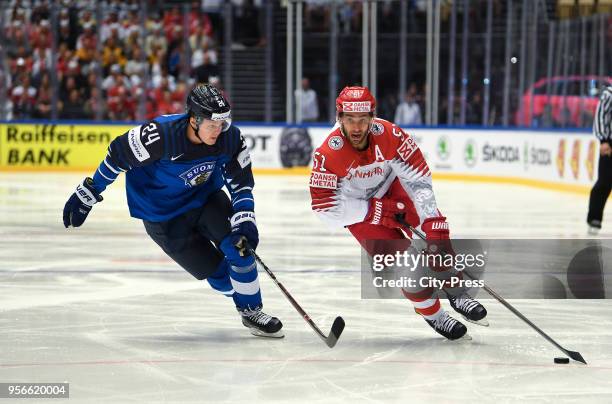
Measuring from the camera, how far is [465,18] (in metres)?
17.3

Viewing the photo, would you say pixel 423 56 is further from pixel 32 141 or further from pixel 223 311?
pixel 223 311

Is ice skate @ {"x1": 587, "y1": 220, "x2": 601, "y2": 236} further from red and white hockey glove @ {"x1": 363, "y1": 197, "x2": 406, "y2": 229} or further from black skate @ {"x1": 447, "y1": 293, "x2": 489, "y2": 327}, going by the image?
red and white hockey glove @ {"x1": 363, "y1": 197, "x2": 406, "y2": 229}

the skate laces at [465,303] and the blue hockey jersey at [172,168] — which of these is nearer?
the blue hockey jersey at [172,168]

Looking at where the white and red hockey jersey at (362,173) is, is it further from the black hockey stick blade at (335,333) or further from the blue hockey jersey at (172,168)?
the black hockey stick blade at (335,333)

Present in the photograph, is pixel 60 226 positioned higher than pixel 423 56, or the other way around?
pixel 423 56

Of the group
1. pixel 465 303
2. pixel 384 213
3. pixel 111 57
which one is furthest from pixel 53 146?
pixel 465 303

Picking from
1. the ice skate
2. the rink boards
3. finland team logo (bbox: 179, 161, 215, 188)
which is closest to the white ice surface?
finland team logo (bbox: 179, 161, 215, 188)

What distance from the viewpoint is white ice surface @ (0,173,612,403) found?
427 centimetres

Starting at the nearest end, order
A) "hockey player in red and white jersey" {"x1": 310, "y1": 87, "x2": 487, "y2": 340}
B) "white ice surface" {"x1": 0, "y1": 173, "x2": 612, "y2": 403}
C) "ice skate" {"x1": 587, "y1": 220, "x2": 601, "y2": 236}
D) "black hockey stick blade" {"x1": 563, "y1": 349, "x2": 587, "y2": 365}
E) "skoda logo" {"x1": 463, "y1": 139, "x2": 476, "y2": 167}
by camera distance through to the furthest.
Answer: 1. "white ice surface" {"x1": 0, "y1": 173, "x2": 612, "y2": 403}
2. "black hockey stick blade" {"x1": 563, "y1": 349, "x2": 587, "y2": 365}
3. "hockey player in red and white jersey" {"x1": 310, "y1": 87, "x2": 487, "y2": 340}
4. "ice skate" {"x1": 587, "y1": 220, "x2": 601, "y2": 236}
5. "skoda logo" {"x1": 463, "y1": 139, "x2": 476, "y2": 167}

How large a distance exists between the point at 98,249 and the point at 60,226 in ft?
5.49

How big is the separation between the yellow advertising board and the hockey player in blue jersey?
1337 cm

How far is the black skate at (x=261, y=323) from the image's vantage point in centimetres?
531

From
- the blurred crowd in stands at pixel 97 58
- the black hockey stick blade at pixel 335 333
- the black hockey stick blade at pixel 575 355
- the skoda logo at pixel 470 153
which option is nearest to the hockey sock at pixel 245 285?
the black hockey stick blade at pixel 335 333

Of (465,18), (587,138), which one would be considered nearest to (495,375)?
(587,138)
